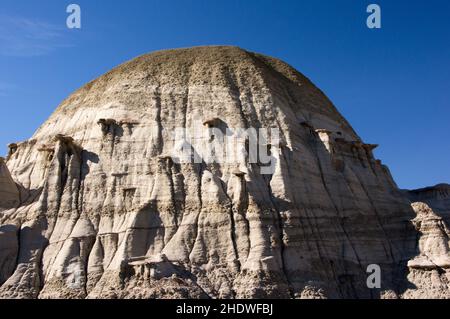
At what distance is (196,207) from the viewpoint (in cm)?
3684

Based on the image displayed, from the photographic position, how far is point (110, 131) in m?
41.3

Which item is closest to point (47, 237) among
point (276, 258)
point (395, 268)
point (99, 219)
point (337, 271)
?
point (99, 219)

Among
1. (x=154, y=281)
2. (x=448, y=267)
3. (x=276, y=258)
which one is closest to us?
(x=154, y=281)

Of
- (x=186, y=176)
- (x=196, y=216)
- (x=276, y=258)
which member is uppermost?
(x=186, y=176)

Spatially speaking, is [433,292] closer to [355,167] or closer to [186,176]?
[355,167]

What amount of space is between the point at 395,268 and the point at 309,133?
13038mm

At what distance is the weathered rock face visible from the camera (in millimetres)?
33781

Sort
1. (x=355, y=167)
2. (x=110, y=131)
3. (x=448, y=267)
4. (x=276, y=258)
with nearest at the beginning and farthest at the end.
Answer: (x=276, y=258) → (x=448, y=267) → (x=110, y=131) → (x=355, y=167)

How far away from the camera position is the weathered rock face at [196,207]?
33781 mm

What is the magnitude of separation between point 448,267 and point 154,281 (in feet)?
67.0

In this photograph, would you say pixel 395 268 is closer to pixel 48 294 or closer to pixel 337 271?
pixel 337 271

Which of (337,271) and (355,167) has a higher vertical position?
(355,167)

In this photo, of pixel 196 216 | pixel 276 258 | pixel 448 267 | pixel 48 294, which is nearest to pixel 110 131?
pixel 196 216

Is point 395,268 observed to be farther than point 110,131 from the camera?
No
